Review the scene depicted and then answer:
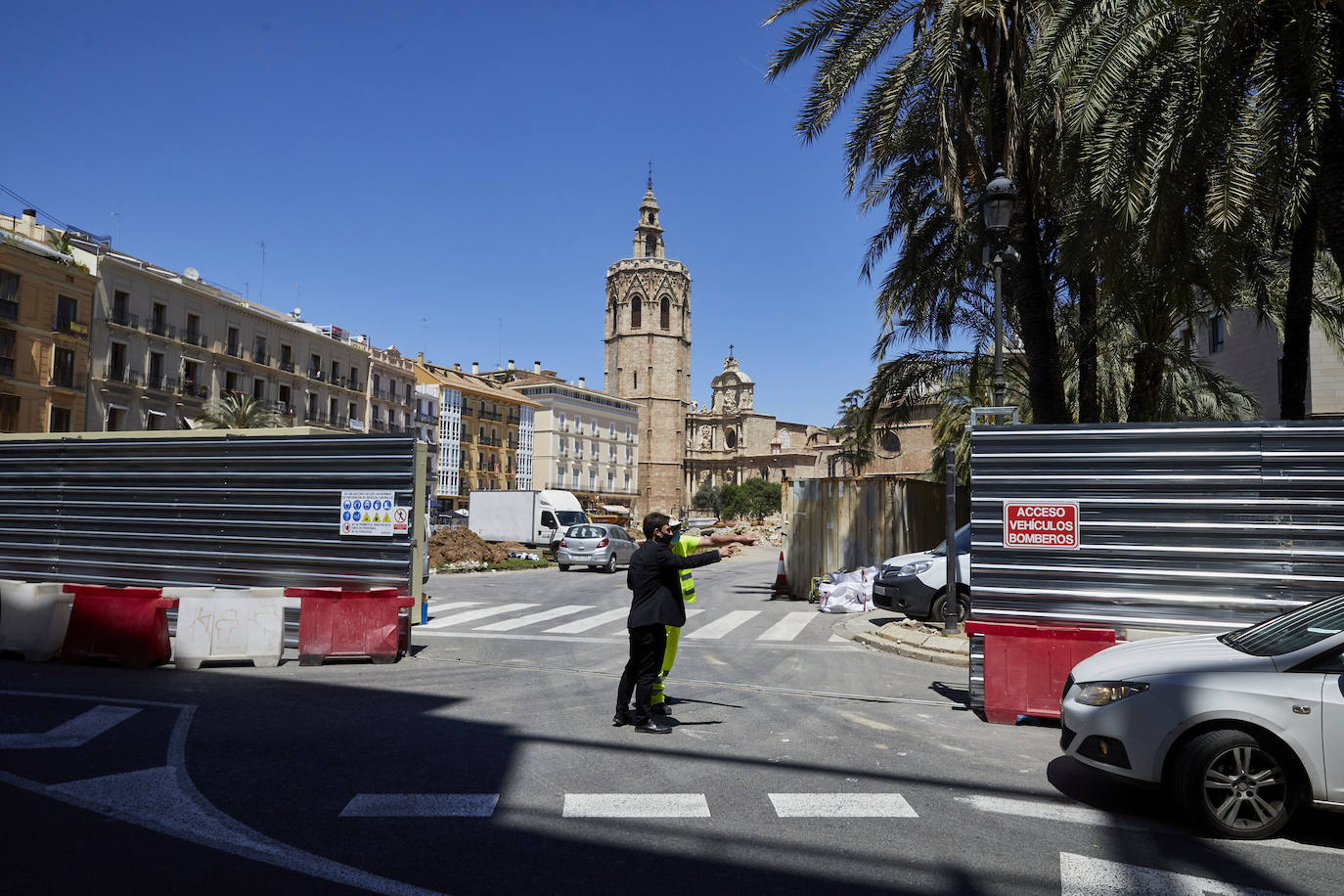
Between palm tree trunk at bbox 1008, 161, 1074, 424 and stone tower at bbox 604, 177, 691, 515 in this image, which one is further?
stone tower at bbox 604, 177, 691, 515

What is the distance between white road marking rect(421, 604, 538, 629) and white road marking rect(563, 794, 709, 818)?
9.06 m

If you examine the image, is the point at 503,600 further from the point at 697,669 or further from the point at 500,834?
the point at 500,834

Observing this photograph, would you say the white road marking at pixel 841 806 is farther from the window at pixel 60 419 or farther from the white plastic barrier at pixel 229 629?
the window at pixel 60 419

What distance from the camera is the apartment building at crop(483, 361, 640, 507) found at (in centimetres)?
9350

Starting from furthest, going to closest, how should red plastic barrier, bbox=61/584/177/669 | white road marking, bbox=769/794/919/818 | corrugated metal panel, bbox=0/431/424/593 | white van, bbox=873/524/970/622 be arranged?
1. white van, bbox=873/524/970/622
2. corrugated metal panel, bbox=0/431/424/593
3. red plastic barrier, bbox=61/584/177/669
4. white road marking, bbox=769/794/919/818

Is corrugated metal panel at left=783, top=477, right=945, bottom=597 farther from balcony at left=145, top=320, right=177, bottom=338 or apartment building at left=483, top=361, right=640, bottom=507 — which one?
apartment building at left=483, top=361, right=640, bottom=507

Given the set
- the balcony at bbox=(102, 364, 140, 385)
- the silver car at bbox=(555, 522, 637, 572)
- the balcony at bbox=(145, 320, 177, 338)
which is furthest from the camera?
the balcony at bbox=(145, 320, 177, 338)

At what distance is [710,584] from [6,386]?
2964 centimetres

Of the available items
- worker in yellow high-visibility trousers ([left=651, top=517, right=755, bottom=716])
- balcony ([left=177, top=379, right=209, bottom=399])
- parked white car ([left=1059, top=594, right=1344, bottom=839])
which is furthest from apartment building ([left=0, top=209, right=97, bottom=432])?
parked white car ([left=1059, top=594, right=1344, bottom=839])

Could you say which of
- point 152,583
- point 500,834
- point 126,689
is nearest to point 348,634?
point 126,689

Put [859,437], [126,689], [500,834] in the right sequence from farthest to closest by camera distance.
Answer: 1. [859,437]
2. [126,689]
3. [500,834]

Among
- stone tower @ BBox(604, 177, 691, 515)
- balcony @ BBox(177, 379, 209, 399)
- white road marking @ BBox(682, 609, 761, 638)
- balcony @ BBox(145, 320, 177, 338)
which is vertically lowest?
white road marking @ BBox(682, 609, 761, 638)

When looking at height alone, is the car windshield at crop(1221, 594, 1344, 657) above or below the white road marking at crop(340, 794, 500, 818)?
above

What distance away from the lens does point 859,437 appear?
782 inches
